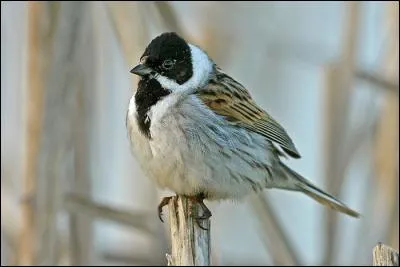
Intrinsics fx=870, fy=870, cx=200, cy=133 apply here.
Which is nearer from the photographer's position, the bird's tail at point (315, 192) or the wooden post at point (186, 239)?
the wooden post at point (186, 239)

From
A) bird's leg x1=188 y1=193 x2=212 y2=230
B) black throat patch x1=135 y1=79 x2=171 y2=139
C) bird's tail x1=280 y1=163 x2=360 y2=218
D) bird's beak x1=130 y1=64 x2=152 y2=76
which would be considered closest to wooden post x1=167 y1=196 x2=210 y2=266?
bird's leg x1=188 y1=193 x2=212 y2=230

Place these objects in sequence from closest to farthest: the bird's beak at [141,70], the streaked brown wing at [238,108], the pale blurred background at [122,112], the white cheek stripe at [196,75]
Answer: the bird's beak at [141,70] < the white cheek stripe at [196,75] < the streaked brown wing at [238,108] < the pale blurred background at [122,112]

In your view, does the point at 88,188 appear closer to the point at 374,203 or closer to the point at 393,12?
the point at 374,203

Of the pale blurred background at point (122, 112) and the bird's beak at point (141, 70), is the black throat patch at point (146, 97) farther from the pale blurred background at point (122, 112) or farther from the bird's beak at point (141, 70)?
the pale blurred background at point (122, 112)

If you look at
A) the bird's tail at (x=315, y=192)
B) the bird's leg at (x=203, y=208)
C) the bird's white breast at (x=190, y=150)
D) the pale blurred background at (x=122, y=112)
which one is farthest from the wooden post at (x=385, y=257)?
the pale blurred background at (x=122, y=112)

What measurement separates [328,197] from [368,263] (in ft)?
1.85

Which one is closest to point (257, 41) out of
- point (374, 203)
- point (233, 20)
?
point (233, 20)

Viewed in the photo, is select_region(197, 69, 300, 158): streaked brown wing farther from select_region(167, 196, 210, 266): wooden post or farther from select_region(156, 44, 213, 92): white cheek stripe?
select_region(167, 196, 210, 266): wooden post

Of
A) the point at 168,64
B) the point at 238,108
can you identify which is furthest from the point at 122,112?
the point at 168,64

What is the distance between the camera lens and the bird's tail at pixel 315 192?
3.04m

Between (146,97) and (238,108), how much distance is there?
0.39 meters

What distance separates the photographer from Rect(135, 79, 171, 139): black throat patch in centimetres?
270

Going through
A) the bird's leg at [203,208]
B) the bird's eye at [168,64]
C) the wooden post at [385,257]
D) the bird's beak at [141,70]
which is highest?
the bird's eye at [168,64]

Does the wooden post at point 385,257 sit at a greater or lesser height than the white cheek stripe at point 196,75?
lesser
